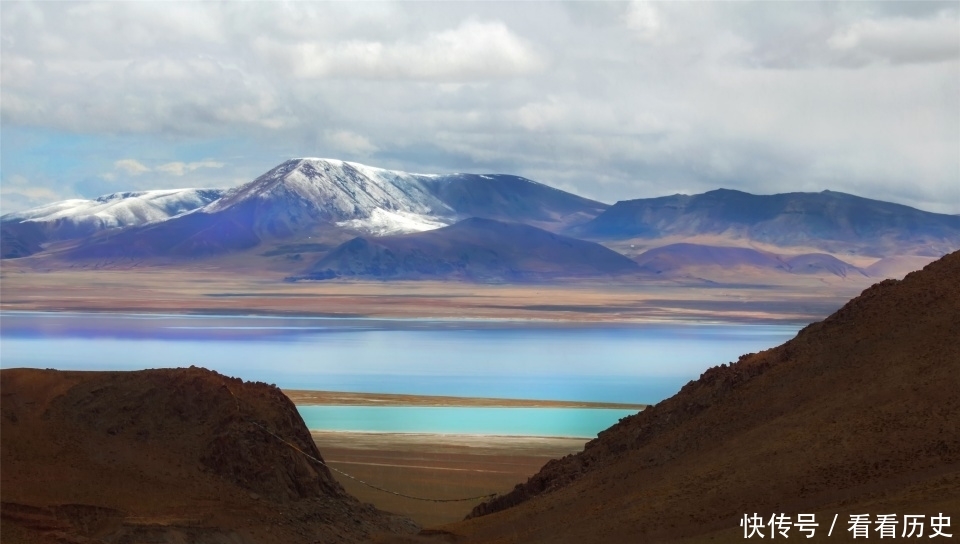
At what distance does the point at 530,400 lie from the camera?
2392 inches

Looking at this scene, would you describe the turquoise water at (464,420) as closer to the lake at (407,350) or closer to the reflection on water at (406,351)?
the reflection on water at (406,351)

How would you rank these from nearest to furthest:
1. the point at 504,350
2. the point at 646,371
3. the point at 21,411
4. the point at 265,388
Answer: the point at 21,411, the point at 265,388, the point at 646,371, the point at 504,350

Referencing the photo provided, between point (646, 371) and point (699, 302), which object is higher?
point (699, 302)

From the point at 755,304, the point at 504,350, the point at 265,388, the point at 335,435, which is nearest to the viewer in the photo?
the point at 265,388

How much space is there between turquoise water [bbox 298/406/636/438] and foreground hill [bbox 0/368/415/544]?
18427 mm

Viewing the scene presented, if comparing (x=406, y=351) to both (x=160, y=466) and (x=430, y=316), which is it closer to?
(x=430, y=316)

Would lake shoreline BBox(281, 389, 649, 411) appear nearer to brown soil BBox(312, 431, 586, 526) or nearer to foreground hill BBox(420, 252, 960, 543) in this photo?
brown soil BBox(312, 431, 586, 526)

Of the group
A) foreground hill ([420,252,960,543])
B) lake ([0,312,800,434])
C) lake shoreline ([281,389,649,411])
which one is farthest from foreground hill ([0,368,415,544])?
lake ([0,312,800,434])

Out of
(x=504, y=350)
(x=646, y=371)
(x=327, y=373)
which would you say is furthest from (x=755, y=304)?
(x=327, y=373)

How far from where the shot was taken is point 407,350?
91062mm

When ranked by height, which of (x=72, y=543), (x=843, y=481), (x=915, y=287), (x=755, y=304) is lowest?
(x=72, y=543)

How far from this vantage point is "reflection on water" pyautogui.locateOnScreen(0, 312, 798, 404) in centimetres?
6775

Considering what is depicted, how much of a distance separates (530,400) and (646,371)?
57.5 ft

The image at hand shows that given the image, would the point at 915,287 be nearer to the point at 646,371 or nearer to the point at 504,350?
the point at 646,371
